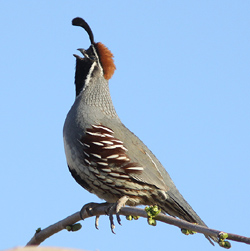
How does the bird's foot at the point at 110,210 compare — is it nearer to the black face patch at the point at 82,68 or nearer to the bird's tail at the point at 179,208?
the bird's tail at the point at 179,208

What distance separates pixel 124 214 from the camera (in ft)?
17.8

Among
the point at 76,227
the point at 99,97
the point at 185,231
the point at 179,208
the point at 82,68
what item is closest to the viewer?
the point at 185,231

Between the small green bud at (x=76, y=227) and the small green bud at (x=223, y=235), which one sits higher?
the small green bud at (x=223, y=235)

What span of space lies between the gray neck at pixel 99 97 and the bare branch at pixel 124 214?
5.49 feet

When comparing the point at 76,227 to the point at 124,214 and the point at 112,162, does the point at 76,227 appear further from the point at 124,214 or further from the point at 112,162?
the point at 112,162

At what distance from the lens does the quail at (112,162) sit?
6727mm

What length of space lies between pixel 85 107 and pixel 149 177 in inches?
59.9

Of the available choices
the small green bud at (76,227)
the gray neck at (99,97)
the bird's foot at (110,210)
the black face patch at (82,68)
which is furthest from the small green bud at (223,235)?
the black face patch at (82,68)

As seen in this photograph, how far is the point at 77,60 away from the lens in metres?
8.00

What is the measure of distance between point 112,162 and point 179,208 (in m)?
1.22

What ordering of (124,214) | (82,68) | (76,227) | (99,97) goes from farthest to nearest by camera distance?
1. (82,68)
2. (99,97)
3. (124,214)
4. (76,227)

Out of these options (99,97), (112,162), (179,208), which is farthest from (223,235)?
(99,97)

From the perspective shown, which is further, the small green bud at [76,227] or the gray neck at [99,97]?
the gray neck at [99,97]

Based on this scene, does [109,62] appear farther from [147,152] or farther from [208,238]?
[208,238]
